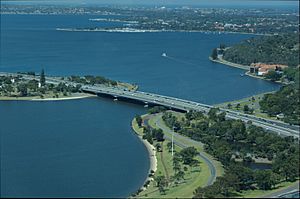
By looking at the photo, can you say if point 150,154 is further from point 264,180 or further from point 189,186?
point 264,180

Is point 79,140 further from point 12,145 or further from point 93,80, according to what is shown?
point 93,80

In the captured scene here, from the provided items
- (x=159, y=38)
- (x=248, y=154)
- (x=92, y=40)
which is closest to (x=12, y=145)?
(x=248, y=154)

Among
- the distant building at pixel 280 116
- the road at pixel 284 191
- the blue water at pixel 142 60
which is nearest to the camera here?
the road at pixel 284 191

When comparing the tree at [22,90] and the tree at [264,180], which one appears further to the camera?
the tree at [22,90]

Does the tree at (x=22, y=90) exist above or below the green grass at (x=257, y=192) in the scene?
above

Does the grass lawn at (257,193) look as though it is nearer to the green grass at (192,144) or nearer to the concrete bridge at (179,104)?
the green grass at (192,144)

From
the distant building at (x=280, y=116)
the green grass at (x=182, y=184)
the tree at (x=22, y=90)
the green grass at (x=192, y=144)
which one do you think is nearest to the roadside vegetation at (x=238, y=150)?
the green grass at (x=192, y=144)

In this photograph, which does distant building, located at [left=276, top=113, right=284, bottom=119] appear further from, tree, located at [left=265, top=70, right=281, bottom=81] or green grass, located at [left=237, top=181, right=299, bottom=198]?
tree, located at [left=265, top=70, right=281, bottom=81]
